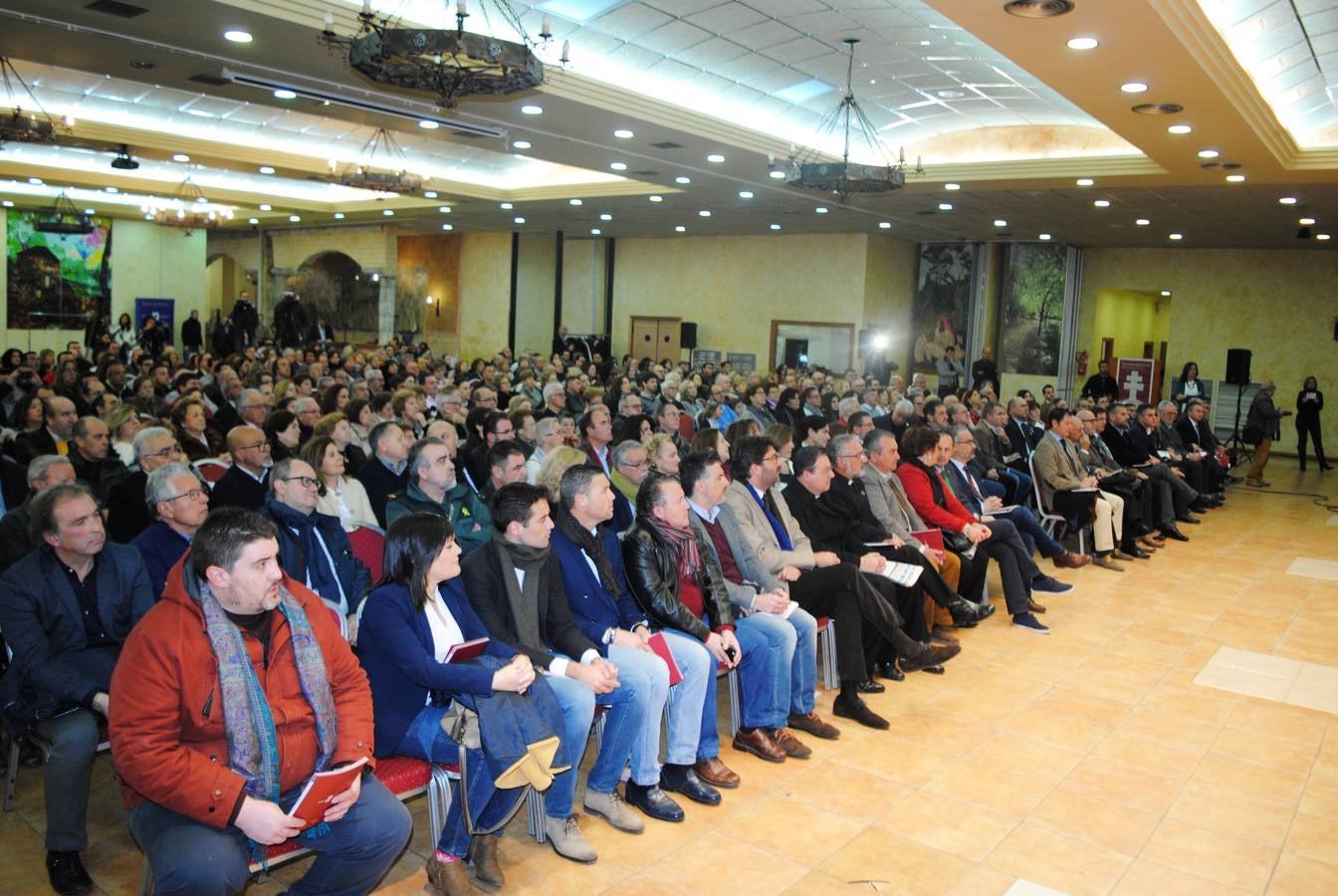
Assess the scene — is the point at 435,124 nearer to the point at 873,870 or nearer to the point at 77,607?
the point at 77,607

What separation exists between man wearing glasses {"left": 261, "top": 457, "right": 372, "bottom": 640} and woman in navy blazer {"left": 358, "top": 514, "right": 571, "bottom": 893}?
0.77 metres

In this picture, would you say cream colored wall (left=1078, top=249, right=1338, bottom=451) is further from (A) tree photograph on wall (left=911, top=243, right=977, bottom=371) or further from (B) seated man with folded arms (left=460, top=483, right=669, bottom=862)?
(B) seated man with folded arms (left=460, top=483, right=669, bottom=862)

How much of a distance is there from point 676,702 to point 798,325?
666 inches

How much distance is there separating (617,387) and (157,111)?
7028mm

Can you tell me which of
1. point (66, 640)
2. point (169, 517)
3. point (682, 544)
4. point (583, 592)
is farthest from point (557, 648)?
point (66, 640)

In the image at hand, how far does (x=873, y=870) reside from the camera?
353 cm

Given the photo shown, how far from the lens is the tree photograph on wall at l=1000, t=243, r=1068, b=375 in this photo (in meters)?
A: 19.9

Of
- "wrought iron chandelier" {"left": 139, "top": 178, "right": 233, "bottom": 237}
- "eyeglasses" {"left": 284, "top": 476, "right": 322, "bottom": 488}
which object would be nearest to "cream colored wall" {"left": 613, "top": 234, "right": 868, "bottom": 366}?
"wrought iron chandelier" {"left": 139, "top": 178, "right": 233, "bottom": 237}

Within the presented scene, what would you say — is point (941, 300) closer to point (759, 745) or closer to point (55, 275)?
point (759, 745)

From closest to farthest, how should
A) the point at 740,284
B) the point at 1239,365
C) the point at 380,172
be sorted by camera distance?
1. the point at 380,172
2. the point at 1239,365
3. the point at 740,284

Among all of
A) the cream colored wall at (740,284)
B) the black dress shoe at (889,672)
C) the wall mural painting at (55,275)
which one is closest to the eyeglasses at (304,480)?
the black dress shoe at (889,672)

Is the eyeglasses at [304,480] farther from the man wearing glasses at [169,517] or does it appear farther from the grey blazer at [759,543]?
the grey blazer at [759,543]

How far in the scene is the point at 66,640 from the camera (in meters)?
3.38

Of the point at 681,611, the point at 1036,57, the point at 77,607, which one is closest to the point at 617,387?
the point at 1036,57
